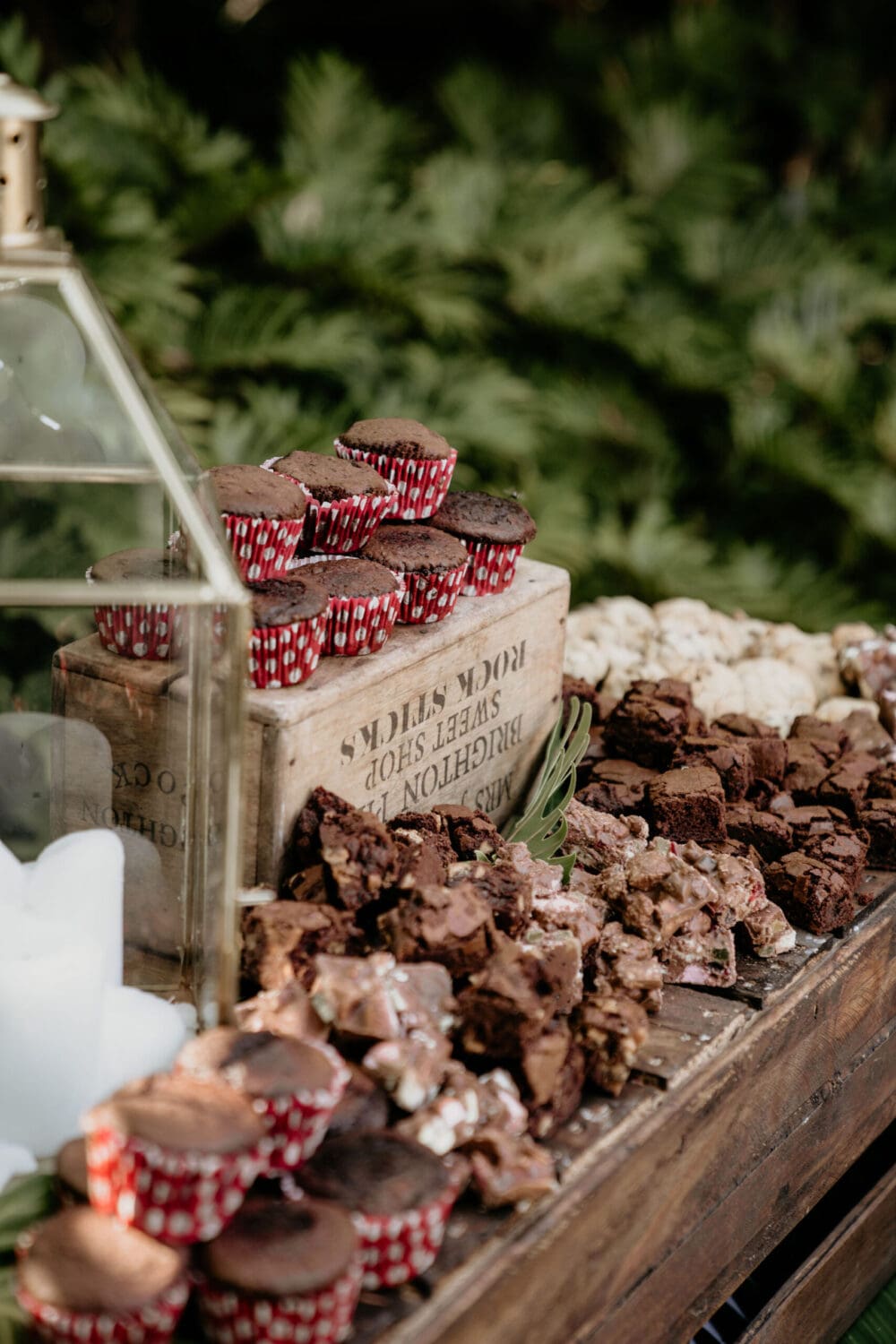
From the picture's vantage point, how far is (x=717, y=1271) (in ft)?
4.58

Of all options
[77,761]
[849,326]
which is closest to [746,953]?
[77,761]

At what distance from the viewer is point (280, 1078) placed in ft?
3.22

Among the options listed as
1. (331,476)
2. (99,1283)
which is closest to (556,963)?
(99,1283)

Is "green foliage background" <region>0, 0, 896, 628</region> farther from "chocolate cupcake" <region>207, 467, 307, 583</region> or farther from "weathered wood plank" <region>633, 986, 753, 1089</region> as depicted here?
"weathered wood plank" <region>633, 986, 753, 1089</region>

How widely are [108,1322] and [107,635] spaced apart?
0.65 meters

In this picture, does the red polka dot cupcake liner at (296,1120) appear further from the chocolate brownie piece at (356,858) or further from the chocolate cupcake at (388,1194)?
the chocolate brownie piece at (356,858)

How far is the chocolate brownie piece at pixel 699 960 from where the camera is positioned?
143cm

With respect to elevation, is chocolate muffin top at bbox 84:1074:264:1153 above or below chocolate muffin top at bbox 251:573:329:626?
below

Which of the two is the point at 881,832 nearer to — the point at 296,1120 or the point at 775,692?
the point at 775,692

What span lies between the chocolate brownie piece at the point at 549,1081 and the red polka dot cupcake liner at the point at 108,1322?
37 centimetres

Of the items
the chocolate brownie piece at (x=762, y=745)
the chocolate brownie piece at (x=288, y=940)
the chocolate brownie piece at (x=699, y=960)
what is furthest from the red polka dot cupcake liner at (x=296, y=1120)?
the chocolate brownie piece at (x=762, y=745)

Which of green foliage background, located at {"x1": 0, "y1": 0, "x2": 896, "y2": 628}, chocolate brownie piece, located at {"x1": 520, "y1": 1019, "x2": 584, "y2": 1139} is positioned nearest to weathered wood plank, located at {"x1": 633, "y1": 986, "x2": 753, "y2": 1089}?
chocolate brownie piece, located at {"x1": 520, "y1": 1019, "x2": 584, "y2": 1139}

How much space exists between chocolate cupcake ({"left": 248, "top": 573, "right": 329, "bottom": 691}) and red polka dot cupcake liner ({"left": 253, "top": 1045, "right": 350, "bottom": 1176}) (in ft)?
1.50

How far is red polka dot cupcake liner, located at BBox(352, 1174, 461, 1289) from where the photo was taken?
3.13 feet
